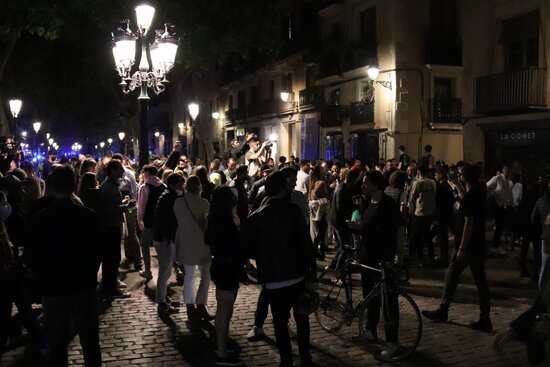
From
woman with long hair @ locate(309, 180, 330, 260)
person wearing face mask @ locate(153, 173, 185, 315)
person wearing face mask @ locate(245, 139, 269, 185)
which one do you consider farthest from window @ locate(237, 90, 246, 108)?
person wearing face mask @ locate(153, 173, 185, 315)

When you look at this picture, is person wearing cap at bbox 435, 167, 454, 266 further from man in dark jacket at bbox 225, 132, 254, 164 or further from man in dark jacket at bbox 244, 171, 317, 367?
man in dark jacket at bbox 244, 171, 317, 367

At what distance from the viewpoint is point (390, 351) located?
5.84 meters

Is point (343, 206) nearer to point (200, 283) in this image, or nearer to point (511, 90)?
point (200, 283)

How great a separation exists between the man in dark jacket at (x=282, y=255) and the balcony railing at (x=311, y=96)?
25.4 m

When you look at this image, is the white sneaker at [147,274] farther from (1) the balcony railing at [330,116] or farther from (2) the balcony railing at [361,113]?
(1) the balcony railing at [330,116]

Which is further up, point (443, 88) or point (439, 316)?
point (443, 88)

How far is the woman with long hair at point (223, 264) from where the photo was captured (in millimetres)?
5664

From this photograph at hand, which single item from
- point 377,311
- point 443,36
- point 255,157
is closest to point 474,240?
point 377,311

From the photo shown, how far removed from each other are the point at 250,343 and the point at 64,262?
2.67m

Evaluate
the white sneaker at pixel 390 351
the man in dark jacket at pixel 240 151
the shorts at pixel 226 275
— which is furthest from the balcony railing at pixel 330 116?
the shorts at pixel 226 275

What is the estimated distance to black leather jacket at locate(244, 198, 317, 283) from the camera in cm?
510

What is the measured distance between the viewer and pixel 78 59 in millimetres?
30219

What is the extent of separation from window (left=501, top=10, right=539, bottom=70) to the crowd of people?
9.13 m

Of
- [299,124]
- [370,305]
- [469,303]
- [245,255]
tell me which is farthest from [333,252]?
[299,124]
